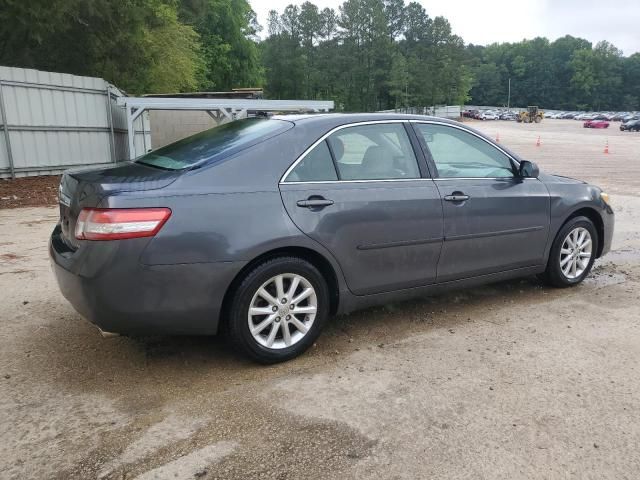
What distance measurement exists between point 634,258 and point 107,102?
12330mm

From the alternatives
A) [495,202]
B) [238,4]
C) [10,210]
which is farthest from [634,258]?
[238,4]

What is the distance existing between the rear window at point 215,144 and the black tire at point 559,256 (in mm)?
2707

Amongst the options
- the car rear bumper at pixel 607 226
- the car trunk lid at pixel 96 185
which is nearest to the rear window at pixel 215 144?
the car trunk lid at pixel 96 185

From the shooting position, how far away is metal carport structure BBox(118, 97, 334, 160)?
1282 cm

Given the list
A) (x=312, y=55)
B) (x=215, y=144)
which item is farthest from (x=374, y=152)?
(x=312, y=55)

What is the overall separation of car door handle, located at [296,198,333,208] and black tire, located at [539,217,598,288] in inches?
95.5

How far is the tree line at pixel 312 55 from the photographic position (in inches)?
596

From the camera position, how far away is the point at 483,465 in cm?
260

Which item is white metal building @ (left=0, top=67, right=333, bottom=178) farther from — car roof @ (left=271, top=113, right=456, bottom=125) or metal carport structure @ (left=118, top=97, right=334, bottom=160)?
car roof @ (left=271, top=113, right=456, bottom=125)

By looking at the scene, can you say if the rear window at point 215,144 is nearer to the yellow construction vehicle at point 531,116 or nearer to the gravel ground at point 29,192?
the gravel ground at point 29,192

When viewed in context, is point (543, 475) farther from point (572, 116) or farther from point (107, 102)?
point (572, 116)

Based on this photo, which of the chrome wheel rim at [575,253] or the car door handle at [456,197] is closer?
the car door handle at [456,197]

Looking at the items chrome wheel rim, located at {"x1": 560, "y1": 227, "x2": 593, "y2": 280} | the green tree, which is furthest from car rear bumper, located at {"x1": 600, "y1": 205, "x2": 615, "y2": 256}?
the green tree

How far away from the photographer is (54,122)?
12.7m
